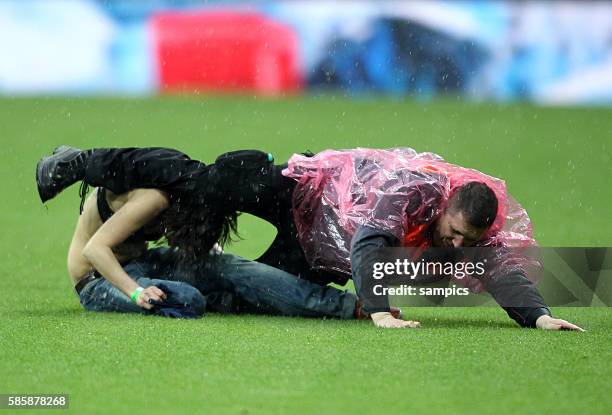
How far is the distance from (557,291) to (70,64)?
1589cm

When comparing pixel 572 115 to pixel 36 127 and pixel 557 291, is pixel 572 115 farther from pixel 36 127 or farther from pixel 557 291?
pixel 557 291

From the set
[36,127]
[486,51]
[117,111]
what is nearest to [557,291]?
[36,127]

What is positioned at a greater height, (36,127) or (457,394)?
(457,394)

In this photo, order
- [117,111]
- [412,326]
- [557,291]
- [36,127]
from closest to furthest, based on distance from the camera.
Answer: [412,326] → [557,291] → [36,127] → [117,111]

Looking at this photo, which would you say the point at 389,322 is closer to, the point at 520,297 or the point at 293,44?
the point at 520,297

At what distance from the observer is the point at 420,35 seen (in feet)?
69.8

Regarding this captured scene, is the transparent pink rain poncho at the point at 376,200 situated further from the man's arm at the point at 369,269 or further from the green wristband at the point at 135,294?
the green wristband at the point at 135,294

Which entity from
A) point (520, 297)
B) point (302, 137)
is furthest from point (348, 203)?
point (302, 137)

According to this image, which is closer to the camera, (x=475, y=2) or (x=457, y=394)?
(x=457, y=394)

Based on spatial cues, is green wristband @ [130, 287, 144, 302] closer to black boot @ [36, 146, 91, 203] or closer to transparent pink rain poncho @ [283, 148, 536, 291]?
black boot @ [36, 146, 91, 203]

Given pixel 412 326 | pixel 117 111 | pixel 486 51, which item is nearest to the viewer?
pixel 412 326

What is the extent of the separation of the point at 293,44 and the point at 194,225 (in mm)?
15022

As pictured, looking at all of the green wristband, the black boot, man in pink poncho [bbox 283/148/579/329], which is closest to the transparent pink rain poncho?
man in pink poncho [bbox 283/148/579/329]

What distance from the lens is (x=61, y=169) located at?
6781 mm
